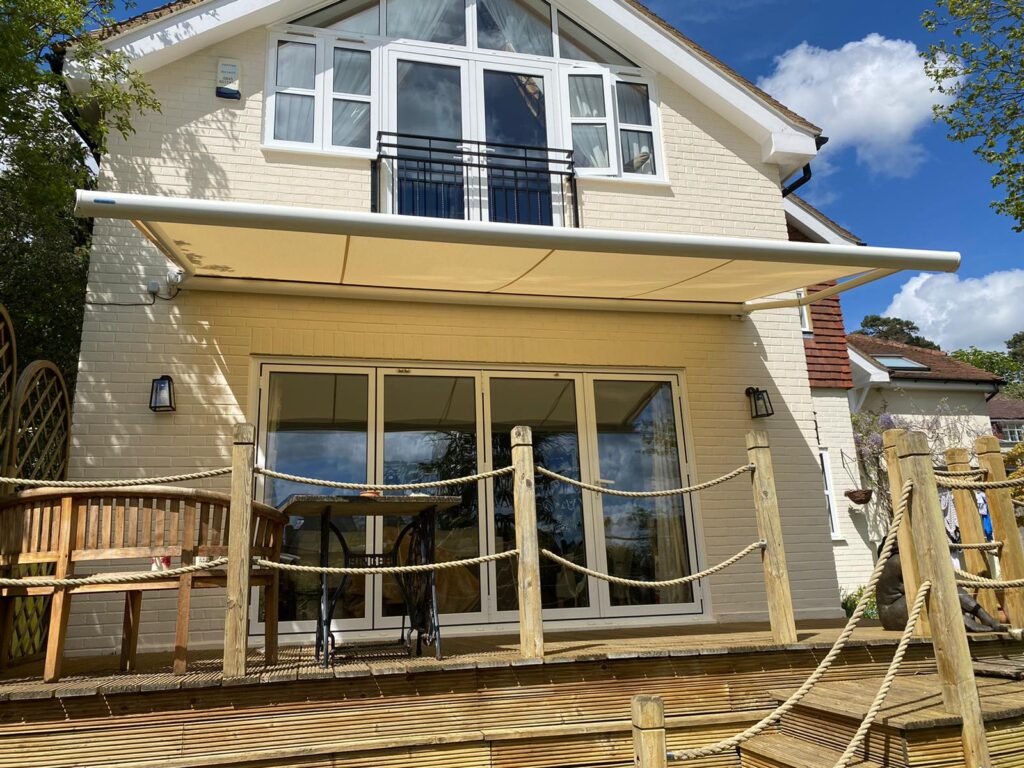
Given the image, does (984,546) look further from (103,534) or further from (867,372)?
(867,372)

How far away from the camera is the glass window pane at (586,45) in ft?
27.9

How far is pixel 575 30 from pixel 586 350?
375 cm

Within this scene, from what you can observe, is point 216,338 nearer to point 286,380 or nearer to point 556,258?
point 286,380

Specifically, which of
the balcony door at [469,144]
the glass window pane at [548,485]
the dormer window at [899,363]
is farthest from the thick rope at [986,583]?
the dormer window at [899,363]

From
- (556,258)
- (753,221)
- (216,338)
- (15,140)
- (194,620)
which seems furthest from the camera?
(753,221)

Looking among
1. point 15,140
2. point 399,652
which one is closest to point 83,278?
point 15,140

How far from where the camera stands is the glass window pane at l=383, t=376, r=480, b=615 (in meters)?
6.58

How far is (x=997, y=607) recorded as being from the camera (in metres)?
5.34

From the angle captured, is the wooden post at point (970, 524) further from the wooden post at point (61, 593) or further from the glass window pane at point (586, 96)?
the wooden post at point (61, 593)

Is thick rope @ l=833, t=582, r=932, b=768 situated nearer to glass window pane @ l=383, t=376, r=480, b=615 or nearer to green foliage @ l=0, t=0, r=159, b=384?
glass window pane @ l=383, t=376, r=480, b=615

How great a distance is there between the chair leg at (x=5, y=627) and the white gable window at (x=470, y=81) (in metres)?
4.37

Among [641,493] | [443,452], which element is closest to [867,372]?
[443,452]

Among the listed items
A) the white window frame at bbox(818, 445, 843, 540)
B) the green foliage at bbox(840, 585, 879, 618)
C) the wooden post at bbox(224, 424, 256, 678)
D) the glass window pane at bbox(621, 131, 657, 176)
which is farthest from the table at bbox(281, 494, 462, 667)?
the white window frame at bbox(818, 445, 843, 540)

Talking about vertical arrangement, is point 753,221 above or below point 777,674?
above
